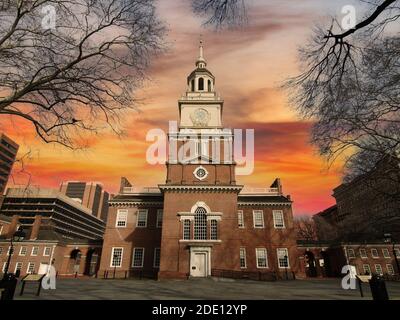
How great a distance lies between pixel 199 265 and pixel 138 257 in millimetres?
9224

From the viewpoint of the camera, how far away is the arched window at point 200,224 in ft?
93.4

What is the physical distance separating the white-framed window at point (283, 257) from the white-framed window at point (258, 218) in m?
3.66

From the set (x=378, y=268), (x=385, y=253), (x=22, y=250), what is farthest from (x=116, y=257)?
(x=385, y=253)

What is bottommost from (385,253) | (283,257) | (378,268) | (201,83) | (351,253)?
(378,268)

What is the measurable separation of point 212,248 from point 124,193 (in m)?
15.5

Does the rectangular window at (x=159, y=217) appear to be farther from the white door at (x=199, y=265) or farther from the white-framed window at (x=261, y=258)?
the white-framed window at (x=261, y=258)

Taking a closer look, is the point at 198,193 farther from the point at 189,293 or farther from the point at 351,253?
the point at 351,253

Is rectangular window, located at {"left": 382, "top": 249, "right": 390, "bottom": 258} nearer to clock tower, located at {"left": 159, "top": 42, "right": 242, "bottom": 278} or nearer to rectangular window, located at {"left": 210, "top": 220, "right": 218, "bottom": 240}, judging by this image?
clock tower, located at {"left": 159, "top": 42, "right": 242, "bottom": 278}

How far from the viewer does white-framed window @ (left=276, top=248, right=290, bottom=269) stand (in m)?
32.7

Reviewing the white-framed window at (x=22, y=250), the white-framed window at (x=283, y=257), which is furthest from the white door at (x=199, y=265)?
the white-framed window at (x=22, y=250)

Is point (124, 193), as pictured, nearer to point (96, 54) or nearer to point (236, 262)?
point (236, 262)

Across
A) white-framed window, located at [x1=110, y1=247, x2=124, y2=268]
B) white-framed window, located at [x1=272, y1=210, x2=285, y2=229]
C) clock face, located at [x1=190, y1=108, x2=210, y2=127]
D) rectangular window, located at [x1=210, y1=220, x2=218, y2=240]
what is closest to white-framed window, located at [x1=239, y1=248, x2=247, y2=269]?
white-framed window, located at [x1=272, y1=210, x2=285, y2=229]

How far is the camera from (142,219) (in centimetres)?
3444
